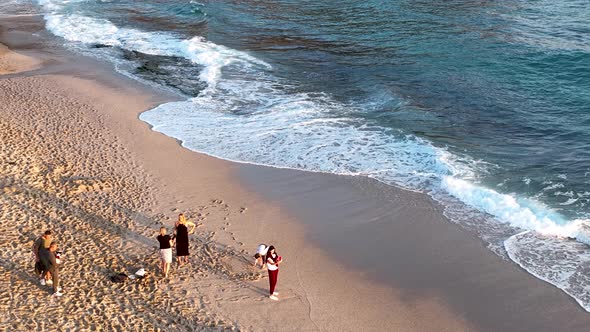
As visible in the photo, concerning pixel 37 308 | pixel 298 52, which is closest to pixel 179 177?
pixel 37 308

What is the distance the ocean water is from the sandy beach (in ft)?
3.90

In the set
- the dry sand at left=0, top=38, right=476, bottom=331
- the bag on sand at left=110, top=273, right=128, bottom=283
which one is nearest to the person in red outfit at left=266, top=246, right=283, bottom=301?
the dry sand at left=0, top=38, right=476, bottom=331

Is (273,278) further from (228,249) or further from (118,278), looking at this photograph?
(118,278)

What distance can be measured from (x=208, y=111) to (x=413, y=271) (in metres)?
13.2

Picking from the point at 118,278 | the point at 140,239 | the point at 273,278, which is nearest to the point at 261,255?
the point at 273,278

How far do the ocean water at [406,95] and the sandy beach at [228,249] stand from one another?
3.90 feet

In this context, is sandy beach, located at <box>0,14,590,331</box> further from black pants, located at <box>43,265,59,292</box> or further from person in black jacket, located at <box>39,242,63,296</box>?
person in black jacket, located at <box>39,242,63,296</box>

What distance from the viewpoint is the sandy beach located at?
12992 millimetres

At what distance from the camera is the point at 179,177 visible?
19281 millimetres

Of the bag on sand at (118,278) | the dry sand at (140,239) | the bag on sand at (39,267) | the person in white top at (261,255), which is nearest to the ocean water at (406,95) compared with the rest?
the dry sand at (140,239)

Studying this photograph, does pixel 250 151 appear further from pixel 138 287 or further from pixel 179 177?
pixel 138 287

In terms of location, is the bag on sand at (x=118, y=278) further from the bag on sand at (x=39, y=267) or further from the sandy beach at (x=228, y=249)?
the bag on sand at (x=39, y=267)

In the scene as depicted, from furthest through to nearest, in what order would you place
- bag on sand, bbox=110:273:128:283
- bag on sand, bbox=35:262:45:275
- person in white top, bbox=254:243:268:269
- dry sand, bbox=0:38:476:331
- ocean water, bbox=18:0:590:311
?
ocean water, bbox=18:0:590:311, person in white top, bbox=254:243:268:269, bag on sand, bbox=110:273:128:283, bag on sand, bbox=35:262:45:275, dry sand, bbox=0:38:476:331

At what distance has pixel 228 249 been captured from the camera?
50.5 ft
